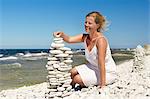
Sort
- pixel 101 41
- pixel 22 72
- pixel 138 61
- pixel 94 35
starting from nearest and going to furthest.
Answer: pixel 101 41 → pixel 94 35 → pixel 138 61 → pixel 22 72

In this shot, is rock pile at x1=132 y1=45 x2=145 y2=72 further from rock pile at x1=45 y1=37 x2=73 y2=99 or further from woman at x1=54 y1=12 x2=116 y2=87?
rock pile at x1=45 y1=37 x2=73 y2=99

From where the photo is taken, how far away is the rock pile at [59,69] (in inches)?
335

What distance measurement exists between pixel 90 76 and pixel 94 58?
48cm

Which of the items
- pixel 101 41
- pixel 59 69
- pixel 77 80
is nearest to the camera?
pixel 59 69

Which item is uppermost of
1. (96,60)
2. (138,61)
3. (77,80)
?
(96,60)

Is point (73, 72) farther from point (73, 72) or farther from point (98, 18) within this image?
point (98, 18)

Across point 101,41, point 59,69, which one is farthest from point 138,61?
point 59,69

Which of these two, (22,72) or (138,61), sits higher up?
(138,61)

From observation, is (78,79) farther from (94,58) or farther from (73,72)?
(94,58)

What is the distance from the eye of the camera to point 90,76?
29.6ft

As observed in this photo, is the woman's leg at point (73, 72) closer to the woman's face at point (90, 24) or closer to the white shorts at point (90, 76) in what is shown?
the white shorts at point (90, 76)

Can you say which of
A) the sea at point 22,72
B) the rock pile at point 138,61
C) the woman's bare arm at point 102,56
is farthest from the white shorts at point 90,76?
the sea at point 22,72

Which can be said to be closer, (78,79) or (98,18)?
(98,18)

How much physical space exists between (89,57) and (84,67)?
1.06 feet
